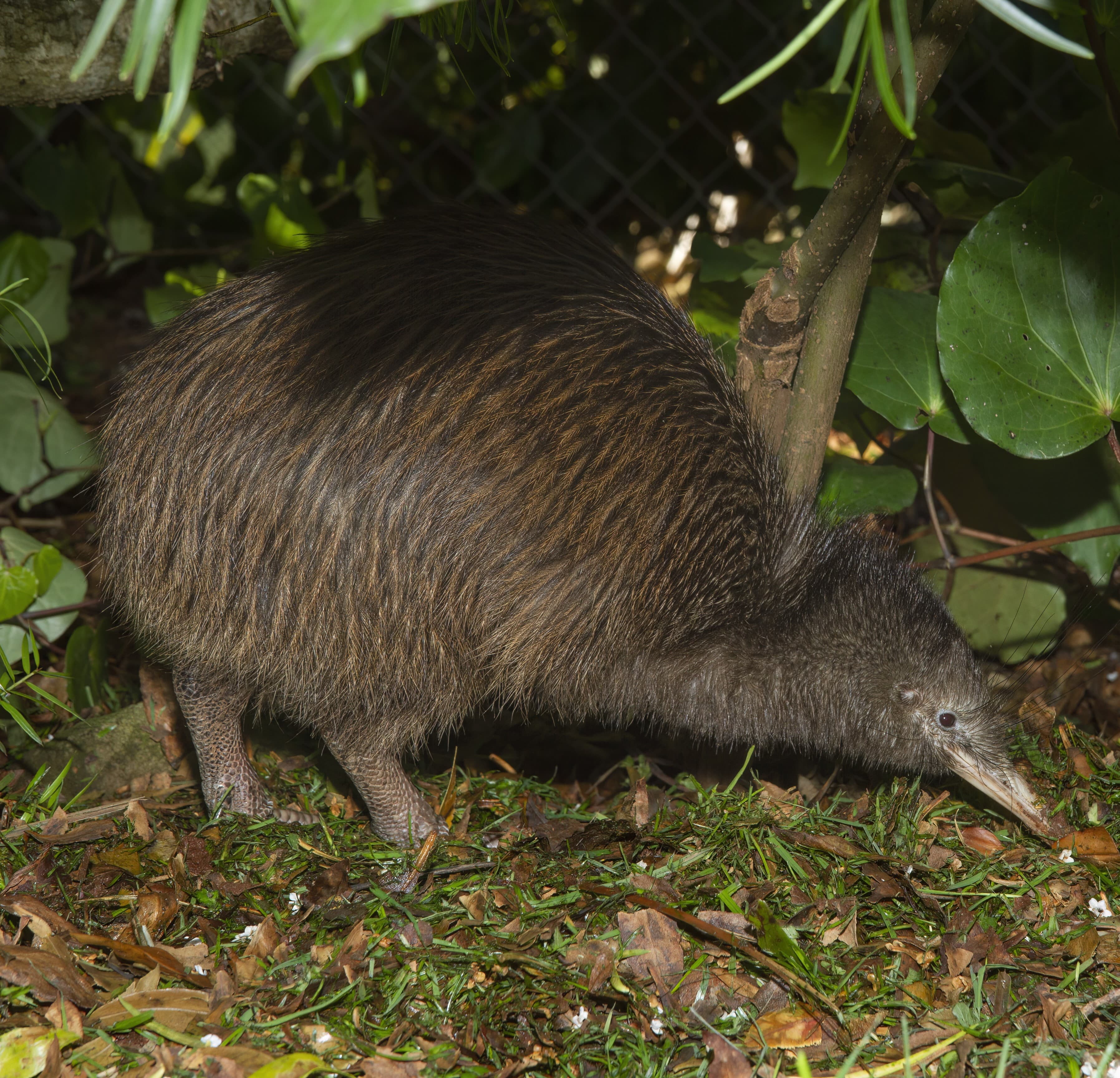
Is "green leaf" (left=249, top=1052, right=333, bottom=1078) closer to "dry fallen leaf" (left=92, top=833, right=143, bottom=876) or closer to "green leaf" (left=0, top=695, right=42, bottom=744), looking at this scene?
"dry fallen leaf" (left=92, top=833, right=143, bottom=876)

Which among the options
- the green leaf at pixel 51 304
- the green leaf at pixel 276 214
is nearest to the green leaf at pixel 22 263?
the green leaf at pixel 51 304

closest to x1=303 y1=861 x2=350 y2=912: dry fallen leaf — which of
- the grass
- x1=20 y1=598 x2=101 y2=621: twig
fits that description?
the grass

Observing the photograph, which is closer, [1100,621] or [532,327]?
[532,327]

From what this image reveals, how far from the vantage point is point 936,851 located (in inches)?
106

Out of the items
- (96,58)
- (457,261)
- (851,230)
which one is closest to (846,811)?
(851,230)

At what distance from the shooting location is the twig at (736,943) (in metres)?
2.12

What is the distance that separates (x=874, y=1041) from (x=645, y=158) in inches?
165

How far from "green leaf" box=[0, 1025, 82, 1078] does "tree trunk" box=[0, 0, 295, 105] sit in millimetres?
2176

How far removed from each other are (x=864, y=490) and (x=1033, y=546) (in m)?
0.45

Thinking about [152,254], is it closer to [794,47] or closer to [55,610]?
[55,610]

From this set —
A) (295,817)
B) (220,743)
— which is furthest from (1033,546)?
(220,743)

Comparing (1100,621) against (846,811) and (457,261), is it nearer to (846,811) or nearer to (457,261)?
(846,811)

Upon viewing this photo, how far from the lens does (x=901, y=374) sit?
298cm

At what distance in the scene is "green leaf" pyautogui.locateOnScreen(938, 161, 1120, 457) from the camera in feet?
9.02
